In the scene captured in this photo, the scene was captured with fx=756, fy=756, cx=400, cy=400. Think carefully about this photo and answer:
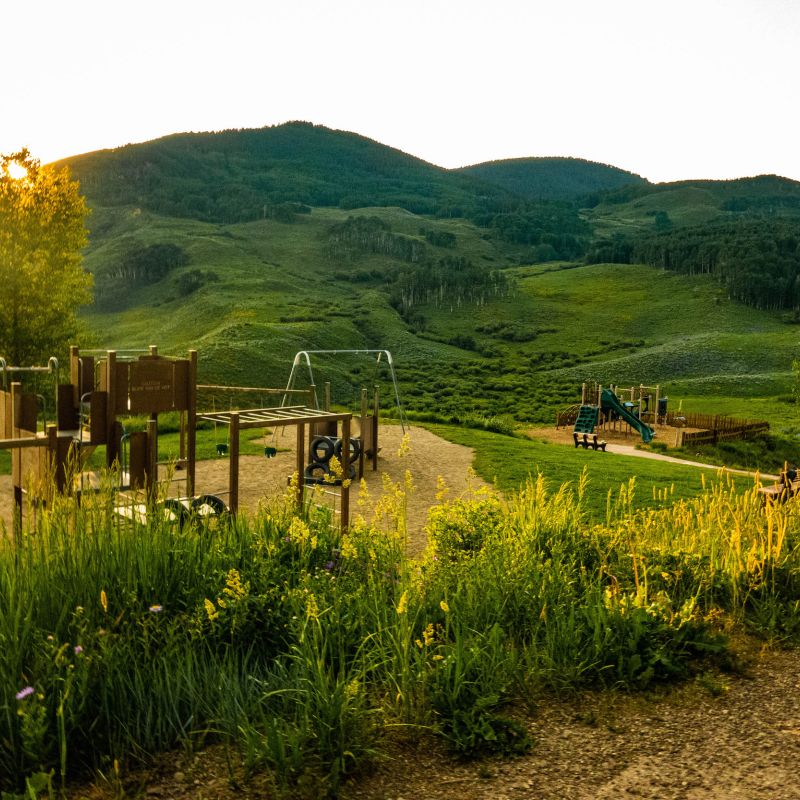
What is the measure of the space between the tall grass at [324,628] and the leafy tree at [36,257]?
24.2 m

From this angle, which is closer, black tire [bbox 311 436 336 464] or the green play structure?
black tire [bbox 311 436 336 464]

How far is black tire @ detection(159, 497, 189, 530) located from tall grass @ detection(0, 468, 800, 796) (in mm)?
174

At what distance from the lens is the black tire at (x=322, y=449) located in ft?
49.8

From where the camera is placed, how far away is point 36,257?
26906 millimetres

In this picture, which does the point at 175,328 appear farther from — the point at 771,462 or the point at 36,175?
the point at 771,462

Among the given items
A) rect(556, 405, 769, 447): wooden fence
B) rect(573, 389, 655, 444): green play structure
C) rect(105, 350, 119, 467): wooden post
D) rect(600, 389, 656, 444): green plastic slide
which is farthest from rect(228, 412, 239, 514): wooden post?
rect(600, 389, 656, 444): green plastic slide

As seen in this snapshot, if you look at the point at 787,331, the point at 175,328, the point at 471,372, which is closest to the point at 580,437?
the point at 471,372

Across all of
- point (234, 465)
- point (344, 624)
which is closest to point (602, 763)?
point (344, 624)

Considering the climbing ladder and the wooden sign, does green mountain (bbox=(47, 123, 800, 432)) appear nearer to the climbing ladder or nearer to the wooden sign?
the climbing ladder

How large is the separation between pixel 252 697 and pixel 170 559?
1.40m

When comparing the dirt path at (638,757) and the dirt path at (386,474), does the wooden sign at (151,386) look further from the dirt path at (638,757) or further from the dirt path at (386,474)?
the dirt path at (638,757)

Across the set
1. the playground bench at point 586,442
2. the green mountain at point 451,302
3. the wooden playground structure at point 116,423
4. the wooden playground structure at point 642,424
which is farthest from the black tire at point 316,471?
the green mountain at point 451,302

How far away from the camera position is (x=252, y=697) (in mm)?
3973

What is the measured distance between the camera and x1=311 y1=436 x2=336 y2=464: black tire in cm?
1517
